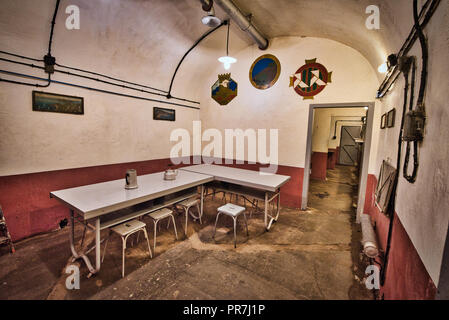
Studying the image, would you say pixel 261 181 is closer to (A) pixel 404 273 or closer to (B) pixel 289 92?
(A) pixel 404 273

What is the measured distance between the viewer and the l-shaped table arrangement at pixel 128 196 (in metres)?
2.27

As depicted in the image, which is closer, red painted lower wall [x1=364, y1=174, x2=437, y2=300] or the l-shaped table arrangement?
red painted lower wall [x1=364, y1=174, x2=437, y2=300]

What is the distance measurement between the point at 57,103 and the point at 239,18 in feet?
11.3

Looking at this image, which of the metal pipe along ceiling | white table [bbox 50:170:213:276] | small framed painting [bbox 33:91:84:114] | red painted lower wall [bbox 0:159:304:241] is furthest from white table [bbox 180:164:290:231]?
the metal pipe along ceiling

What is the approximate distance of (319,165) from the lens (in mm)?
7582

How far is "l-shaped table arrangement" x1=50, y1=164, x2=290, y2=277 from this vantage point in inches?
89.4

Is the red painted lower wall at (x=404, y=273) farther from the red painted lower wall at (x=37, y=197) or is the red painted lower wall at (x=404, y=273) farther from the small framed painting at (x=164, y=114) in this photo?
the small framed painting at (x=164, y=114)

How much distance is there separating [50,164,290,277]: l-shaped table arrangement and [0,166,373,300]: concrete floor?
0.32 metres

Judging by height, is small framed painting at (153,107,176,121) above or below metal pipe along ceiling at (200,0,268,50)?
below

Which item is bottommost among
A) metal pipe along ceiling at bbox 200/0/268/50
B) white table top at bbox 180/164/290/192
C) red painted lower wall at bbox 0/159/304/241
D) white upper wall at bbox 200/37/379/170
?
red painted lower wall at bbox 0/159/304/241

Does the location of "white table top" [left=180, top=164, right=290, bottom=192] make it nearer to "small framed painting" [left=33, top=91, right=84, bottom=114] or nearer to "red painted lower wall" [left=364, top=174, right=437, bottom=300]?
"red painted lower wall" [left=364, top=174, right=437, bottom=300]

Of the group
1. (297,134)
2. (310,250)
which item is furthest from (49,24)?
(310,250)

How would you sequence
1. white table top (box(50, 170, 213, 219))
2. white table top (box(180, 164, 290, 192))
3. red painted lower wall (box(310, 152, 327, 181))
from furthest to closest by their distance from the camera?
red painted lower wall (box(310, 152, 327, 181))
white table top (box(180, 164, 290, 192))
white table top (box(50, 170, 213, 219))

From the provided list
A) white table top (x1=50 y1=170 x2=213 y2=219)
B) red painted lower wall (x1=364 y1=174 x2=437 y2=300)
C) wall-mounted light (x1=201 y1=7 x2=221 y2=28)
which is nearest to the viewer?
red painted lower wall (x1=364 y1=174 x2=437 y2=300)
